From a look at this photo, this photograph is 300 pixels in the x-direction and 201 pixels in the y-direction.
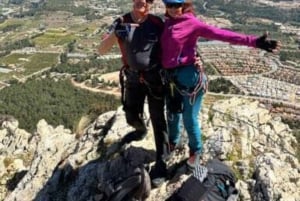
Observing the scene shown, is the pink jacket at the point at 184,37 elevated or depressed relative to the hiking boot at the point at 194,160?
elevated

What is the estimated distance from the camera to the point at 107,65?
8938 cm

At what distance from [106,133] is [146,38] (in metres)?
3.91

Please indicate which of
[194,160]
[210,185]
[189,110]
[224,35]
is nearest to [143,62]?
[189,110]

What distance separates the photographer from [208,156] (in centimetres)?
845

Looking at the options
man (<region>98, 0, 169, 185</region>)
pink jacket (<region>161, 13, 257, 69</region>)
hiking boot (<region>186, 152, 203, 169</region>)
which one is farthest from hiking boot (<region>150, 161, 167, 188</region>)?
pink jacket (<region>161, 13, 257, 69</region>)

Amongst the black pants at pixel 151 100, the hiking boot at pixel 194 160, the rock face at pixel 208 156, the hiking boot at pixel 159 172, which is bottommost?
the rock face at pixel 208 156

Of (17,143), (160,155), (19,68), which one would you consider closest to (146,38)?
(160,155)

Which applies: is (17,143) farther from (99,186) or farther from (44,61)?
(44,61)

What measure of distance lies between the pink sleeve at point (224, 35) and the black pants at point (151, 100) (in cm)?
95

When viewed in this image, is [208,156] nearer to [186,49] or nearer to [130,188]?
[130,188]

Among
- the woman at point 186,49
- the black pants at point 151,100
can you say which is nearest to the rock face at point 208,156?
the black pants at point 151,100

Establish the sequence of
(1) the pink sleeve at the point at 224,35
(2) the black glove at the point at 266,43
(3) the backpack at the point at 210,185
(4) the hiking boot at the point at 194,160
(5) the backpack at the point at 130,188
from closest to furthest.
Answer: (2) the black glove at the point at 266,43 < (1) the pink sleeve at the point at 224,35 < (3) the backpack at the point at 210,185 < (5) the backpack at the point at 130,188 < (4) the hiking boot at the point at 194,160

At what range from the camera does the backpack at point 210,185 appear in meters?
6.89

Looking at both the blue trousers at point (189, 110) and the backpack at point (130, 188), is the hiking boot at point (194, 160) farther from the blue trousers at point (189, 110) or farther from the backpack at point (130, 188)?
the backpack at point (130, 188)
